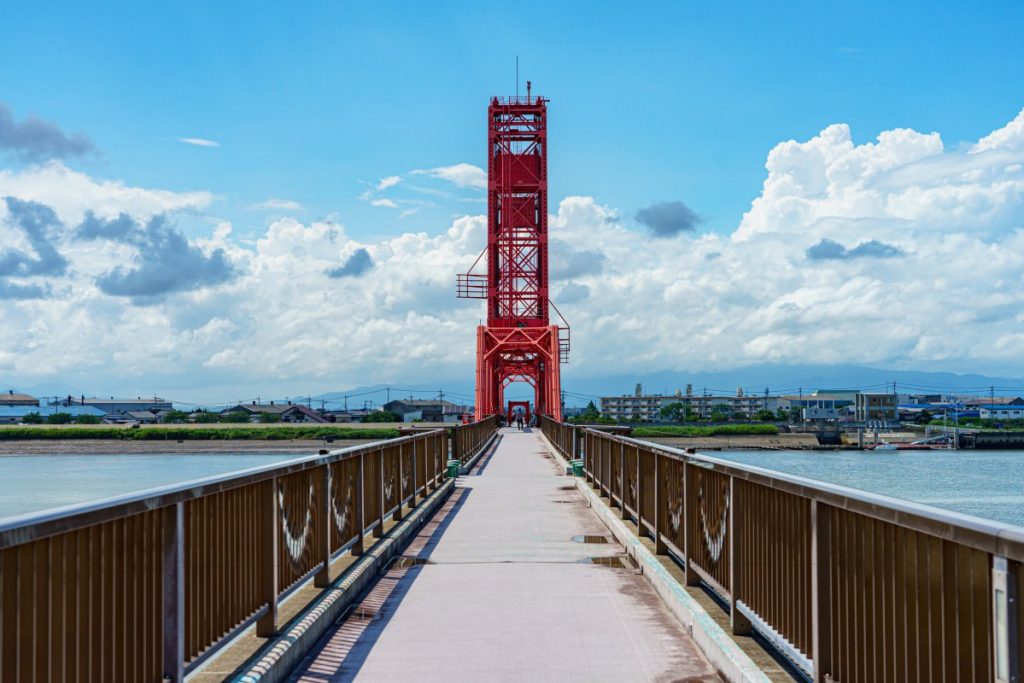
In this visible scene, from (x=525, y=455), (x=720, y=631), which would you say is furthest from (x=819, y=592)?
(x=525, y=455)

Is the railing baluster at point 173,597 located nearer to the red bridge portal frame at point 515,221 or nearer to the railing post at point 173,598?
Result: the railing post at point 173,598

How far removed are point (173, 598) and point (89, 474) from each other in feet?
214

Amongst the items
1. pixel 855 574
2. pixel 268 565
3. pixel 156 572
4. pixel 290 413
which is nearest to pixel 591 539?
pixel 268 565

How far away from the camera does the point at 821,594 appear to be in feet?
15.9

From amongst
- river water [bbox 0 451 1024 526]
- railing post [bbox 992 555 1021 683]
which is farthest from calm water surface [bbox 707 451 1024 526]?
railing post [bbox 992 555 1021 683]

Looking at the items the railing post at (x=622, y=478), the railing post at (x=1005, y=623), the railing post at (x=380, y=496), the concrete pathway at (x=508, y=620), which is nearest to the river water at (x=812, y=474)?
the railing post at (x=622, y=478)

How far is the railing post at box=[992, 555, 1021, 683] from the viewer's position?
3023 millimetres

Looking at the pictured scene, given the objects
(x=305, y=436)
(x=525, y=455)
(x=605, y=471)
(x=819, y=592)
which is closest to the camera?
(x=819, y=592)

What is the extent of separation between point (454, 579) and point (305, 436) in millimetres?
97843

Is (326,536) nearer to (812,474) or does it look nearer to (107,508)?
(107,508)

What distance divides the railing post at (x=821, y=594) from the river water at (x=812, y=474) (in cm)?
2405

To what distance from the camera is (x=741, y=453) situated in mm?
97438

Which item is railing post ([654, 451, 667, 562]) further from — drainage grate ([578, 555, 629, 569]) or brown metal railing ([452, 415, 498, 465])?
brown metal railing ([452, 415, 498, 465])

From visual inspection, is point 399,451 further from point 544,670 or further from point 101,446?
point 101,446
